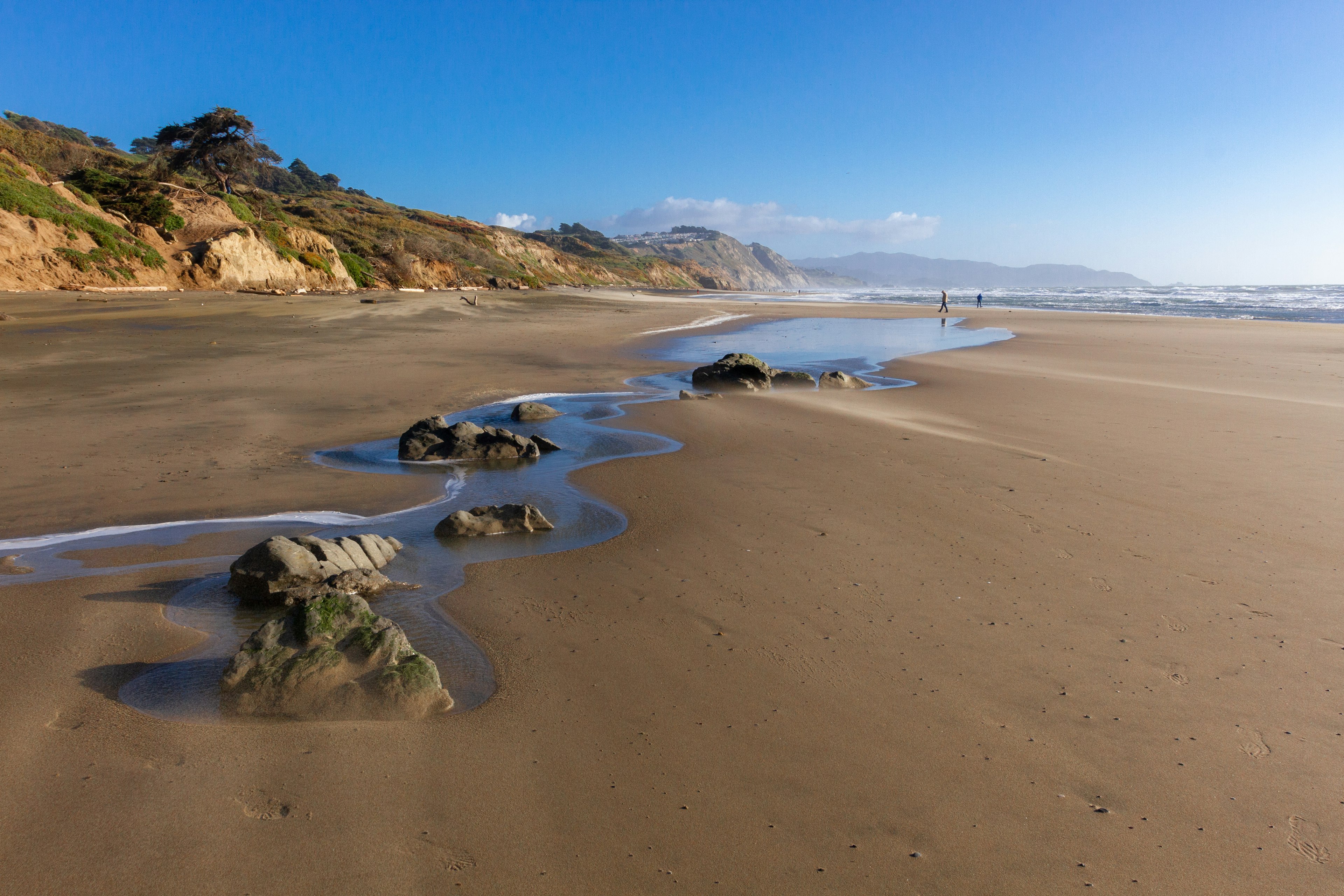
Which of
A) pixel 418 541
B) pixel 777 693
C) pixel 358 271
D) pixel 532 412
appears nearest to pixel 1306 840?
pixel 777 693

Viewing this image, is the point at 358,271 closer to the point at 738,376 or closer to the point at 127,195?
the point at 127,195

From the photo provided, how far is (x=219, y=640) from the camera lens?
340 cm

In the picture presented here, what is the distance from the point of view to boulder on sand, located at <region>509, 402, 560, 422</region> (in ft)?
29.6

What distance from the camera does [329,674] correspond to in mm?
2926

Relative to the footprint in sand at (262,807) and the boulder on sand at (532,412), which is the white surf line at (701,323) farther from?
the footprint in sand at (262,807)

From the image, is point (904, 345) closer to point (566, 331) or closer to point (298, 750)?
point (566, 331)

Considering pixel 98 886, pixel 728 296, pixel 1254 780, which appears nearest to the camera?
pixel 98 886

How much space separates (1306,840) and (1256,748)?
505 millimetres

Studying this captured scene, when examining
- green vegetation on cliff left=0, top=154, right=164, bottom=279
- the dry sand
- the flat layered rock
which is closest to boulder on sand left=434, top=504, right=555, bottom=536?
the dry sand

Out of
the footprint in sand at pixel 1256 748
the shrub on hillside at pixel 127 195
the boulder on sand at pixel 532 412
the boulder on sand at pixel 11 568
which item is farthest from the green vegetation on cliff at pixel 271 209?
the footprint in sand at pixel 1256 748

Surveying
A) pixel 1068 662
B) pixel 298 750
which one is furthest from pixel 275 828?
pixel 1068 662

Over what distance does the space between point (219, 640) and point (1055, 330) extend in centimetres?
2650

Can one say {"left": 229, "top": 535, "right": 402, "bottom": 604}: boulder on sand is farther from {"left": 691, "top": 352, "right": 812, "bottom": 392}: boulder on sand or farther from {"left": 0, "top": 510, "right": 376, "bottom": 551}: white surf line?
{"left": 691, "top": 352, "right": 812, "bottom": 392}: boulder on sand

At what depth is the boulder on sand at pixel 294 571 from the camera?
3.76 meters
